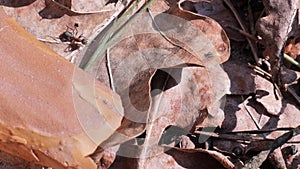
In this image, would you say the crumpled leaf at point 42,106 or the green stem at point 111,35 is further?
the green stem at point 111,35

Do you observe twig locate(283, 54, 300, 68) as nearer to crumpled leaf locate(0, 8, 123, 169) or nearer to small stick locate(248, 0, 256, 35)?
small stick locate(248, 0, 256, 35)

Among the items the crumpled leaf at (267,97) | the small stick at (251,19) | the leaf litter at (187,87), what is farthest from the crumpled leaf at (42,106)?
the small stick at (251,19)

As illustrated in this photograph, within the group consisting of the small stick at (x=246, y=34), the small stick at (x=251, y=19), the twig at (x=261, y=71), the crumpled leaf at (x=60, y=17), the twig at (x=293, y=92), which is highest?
the crumpled leaf at (x=60, y=17)

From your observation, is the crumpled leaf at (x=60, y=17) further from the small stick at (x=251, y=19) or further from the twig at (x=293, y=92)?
the twig at (x=293, y=92)

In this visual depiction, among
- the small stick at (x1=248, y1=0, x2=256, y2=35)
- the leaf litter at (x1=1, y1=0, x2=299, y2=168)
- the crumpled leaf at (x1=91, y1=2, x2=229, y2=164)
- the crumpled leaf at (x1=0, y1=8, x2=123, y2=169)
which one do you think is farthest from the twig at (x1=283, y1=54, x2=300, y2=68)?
the crumpled leaf at (x1=0, y1=8, x2=123, y2=169)

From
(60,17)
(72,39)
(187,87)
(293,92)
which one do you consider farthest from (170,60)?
(293,92)

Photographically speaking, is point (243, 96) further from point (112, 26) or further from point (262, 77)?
point (112, 26)

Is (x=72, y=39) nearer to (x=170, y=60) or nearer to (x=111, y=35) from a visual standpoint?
(x=111, y=35)

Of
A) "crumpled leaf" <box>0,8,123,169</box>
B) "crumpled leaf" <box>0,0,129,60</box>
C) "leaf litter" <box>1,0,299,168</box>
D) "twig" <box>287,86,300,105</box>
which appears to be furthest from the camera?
"twig" <box>287,86,300,105</box>
